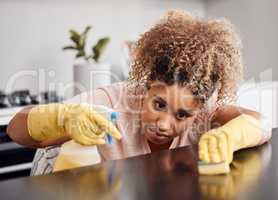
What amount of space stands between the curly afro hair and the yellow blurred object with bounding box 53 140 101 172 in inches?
7.7

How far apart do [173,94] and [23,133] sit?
284 millimetres

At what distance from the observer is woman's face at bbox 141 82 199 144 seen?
2.41 ft

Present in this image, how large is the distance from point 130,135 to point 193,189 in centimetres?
30

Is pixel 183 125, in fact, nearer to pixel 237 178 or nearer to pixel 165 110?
pixel 165 110

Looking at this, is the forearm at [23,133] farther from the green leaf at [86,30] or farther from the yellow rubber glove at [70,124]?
the green leaf at [86,30]

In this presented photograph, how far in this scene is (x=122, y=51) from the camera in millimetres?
1848

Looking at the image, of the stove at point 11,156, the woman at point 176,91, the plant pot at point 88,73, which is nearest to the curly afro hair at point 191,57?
the woman at point 176,91

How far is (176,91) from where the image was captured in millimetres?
744

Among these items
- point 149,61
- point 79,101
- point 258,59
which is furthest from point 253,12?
point 79,101

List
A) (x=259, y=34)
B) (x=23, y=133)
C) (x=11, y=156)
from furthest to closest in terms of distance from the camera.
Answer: (x=259, y=34)
(x=11, y=156)
(x=23, y=133)

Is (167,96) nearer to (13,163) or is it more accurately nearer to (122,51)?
(13,163)

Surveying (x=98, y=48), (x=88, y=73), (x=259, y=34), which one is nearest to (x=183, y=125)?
(x=88, y=73)

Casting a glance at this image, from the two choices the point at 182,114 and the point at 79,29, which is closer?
the point at 182,114

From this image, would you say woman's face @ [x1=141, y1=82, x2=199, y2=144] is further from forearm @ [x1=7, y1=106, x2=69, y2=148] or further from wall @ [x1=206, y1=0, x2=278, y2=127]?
wall @ [x1=206, y1=0, x2=278, y2=127]
